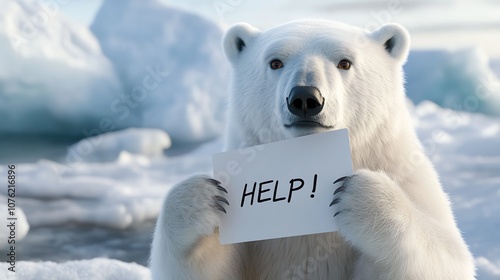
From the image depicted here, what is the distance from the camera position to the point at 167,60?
4391 millimetres

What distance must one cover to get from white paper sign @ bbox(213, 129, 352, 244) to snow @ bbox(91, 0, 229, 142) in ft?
8.28

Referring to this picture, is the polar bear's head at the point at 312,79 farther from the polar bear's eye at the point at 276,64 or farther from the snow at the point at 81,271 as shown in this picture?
the snow at the point at 81,271

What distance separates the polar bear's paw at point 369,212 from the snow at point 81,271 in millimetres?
1493

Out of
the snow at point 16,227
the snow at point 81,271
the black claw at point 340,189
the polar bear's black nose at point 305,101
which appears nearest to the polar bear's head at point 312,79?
the polar bear's black nose at point 305,101

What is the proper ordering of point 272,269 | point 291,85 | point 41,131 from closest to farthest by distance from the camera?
1. point 291,85
2. point 272,269
3. point 41,131

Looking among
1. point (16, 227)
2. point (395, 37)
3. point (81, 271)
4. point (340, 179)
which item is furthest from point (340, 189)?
point (16, 227)

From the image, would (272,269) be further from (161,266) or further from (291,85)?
(291,85)

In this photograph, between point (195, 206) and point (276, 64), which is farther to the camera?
point (276, 64)

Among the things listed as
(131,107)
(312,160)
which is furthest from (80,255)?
(312,160)

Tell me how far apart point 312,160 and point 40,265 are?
1.82 m

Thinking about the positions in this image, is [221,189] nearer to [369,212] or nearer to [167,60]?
[369,212]

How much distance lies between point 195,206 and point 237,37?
0.62m

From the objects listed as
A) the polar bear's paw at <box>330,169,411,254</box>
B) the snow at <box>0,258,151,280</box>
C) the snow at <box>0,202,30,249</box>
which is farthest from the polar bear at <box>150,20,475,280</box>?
the snow at <box>0,202,30,249</box>

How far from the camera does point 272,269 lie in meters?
1.90
